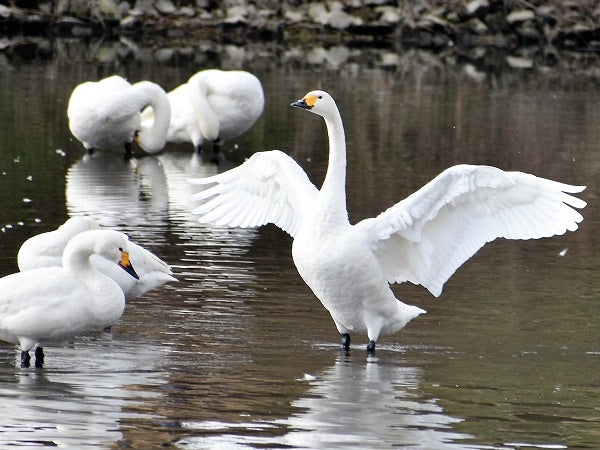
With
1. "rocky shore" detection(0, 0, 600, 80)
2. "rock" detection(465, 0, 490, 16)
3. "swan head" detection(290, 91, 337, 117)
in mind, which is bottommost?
"swan head" detection(290, 91, 337, 117)

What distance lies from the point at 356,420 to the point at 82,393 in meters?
1.48

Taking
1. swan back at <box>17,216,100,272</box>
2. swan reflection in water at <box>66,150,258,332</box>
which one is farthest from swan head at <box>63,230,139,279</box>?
swan reflection in water at <box>66,150,258,332</box>

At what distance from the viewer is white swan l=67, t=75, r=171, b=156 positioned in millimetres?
16547

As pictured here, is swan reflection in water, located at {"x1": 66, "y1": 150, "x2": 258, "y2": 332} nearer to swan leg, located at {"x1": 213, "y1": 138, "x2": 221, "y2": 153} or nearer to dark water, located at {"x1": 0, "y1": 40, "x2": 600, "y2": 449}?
dark water, located at {"x1": 0, "y1": 40, "x2": 600, "y2": 449}

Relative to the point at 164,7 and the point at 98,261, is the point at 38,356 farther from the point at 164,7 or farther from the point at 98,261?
the point at 164,7

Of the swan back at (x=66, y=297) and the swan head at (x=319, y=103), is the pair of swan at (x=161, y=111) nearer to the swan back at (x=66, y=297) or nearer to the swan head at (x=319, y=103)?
the swan head at (x=319, y=103)

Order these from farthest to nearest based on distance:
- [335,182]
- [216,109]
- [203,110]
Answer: [216,109] → [203,110] → [335,182]

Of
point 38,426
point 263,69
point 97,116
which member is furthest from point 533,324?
point 263,69

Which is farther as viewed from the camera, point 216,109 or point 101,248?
point 216,109

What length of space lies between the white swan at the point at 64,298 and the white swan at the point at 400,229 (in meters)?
1.20

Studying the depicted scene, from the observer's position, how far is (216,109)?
693 inches

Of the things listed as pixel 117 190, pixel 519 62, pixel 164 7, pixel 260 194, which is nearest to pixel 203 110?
pixel 117 190

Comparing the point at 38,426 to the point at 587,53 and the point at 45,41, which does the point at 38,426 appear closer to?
the point at 45,41

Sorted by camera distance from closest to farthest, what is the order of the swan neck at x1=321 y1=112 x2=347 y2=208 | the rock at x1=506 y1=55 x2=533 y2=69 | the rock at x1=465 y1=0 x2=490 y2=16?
1. the swan neck at x1=321 y1=112 x2=347 y2=208
2. the rock at x1=506 y1=55 x2=533 y2=69
3. the rock at x1=465 y1=0 x2=490 y2=16
